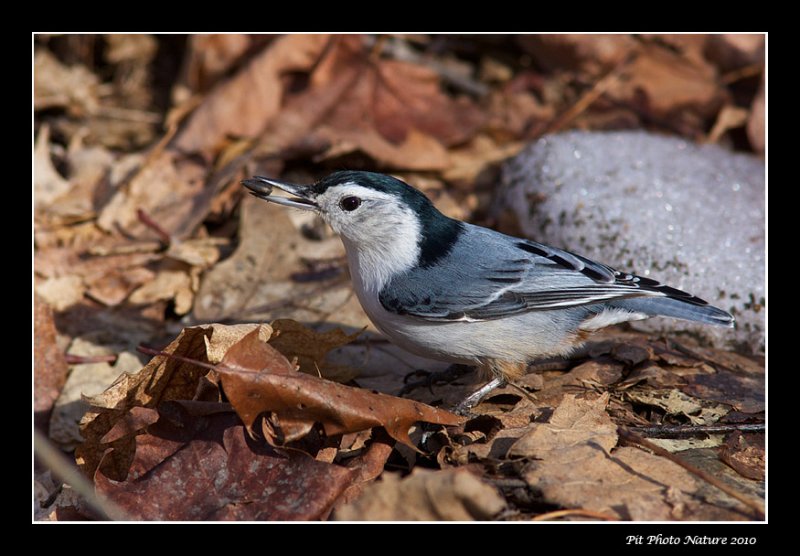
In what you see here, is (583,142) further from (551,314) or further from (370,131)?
(551,314)

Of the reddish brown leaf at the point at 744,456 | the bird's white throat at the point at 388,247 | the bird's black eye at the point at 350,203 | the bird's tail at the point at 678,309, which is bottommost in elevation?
the reddish brown leaf at the point at 744,456

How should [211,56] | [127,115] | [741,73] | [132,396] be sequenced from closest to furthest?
[132,396] → [211,56] → [741,73] → [127,115]

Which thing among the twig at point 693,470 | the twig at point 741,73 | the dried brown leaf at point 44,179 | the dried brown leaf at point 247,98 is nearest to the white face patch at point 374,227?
the twig at point 693,470

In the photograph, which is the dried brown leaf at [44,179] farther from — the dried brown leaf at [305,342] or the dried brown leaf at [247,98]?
the dried brown leaf at [305,342]

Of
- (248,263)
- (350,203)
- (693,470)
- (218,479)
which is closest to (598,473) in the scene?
(693,470)

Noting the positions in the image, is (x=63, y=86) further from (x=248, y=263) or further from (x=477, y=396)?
(x=477, y=396)

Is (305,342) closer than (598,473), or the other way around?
(598,473)

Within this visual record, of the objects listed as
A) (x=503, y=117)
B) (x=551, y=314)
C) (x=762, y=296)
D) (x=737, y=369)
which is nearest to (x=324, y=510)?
(x=551, y=314)
